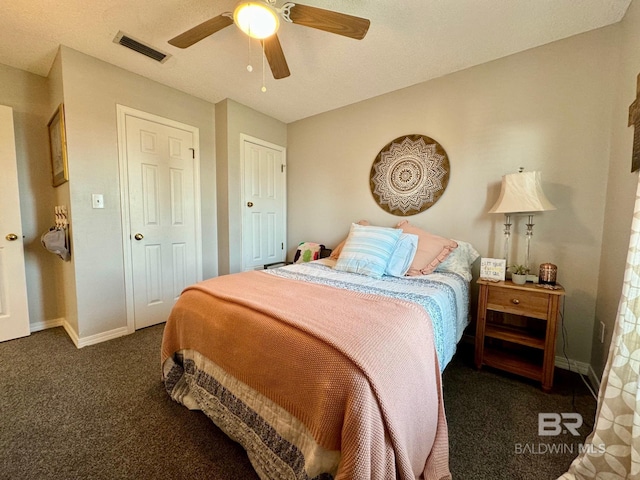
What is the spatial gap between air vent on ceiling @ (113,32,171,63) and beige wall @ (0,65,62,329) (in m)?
1.16

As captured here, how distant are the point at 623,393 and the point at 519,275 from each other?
891 mm

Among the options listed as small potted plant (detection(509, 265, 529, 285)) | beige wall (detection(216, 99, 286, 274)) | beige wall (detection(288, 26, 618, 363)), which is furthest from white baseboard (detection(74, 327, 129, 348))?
small potted plant (detection(509, 265, 529, 285))

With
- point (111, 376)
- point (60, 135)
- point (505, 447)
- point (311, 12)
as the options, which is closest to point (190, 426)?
point (111, 376)

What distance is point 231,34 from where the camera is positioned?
6.03 feet

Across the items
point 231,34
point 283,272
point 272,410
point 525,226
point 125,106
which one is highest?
point 231,34

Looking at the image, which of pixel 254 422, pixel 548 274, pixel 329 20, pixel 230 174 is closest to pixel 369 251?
pixel 548 274

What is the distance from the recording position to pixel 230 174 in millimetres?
2908

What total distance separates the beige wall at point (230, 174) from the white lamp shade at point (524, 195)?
8.38ft

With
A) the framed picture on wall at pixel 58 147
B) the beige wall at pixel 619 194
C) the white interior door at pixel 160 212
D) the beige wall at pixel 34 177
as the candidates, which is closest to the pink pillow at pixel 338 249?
the white interior door at pixel 160 212

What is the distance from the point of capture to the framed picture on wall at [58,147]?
2.08m

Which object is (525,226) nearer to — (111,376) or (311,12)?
(311,12)

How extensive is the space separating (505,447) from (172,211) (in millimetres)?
3128

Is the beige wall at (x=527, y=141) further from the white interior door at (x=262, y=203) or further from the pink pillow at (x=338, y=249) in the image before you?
the white interior door at (x=262, y=203)

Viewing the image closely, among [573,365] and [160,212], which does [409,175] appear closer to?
[573,365]
